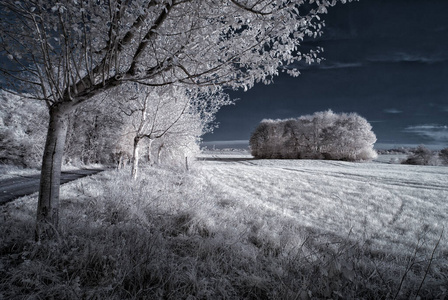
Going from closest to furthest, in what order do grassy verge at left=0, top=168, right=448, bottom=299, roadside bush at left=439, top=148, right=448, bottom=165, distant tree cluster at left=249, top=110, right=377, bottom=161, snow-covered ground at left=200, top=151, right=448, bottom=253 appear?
grassy verge at left=0, top=168, right=448, bottom=299 < snow-covered ground at left=200, top=151, right=448, bottom=253 < roadside bush at left=439, top=148, right=448, bottom=165 < distant tree cluster at left=249, top=110, right=377, bottom=161

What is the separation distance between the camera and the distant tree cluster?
4503 centimetres

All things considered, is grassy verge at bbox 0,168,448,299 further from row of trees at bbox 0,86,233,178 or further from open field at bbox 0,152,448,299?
row of trees at bbox 0,86,233,178

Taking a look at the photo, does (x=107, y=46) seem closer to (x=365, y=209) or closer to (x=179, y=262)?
(x=179, y=262)

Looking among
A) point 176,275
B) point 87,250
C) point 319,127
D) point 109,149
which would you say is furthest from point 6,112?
point 319,127

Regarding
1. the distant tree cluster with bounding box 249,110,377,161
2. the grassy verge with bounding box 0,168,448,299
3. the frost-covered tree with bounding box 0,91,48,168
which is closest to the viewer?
the grassy verge with bounding box 0,168,448,299

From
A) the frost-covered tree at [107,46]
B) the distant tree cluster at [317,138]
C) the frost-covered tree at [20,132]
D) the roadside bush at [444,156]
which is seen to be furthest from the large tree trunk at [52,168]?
the roadside bush at [444,156]

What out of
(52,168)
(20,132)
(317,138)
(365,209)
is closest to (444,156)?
(317,138)

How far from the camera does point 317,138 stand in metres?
50.8

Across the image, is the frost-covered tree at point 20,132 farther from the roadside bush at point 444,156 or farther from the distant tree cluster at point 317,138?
the roadside bush at point 444,156

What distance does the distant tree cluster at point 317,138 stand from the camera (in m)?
45.0

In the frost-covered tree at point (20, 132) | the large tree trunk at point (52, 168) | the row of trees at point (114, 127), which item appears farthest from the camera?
the frost-covered tree at point (20, 132)

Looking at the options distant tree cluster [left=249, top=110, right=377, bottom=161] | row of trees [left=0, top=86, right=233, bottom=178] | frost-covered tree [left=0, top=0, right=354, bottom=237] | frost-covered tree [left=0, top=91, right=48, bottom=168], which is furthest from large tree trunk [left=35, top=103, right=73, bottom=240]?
distant tree cluster [left=249, top=110, right=377, bottom=161]

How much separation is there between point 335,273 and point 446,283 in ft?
7.31

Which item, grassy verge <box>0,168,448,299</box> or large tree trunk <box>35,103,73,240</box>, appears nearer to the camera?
grassy verge <box>0,168,448,299</box>
